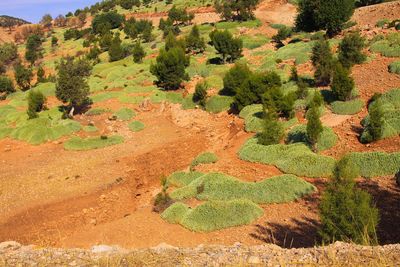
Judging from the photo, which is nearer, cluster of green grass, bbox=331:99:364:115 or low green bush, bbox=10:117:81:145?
cluster of green grass, bbox=331:99:364:115

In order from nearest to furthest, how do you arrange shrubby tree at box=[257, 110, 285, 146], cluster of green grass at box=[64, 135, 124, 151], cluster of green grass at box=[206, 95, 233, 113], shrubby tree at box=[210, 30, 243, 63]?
shrubby tree at box=[257, 110, 285, 146]
cluster of green grass at box=[64, 135, 124, 151]
cluster of green grass at box=[206, 95, 233, 113]
shrubby tree at box=[210, 30, 243, 63]

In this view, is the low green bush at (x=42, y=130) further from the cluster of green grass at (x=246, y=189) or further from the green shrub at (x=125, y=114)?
the cluster of green grass at (x=246, y=189)

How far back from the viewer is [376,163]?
1468 cm

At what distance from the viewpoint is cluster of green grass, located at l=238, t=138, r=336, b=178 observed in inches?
614

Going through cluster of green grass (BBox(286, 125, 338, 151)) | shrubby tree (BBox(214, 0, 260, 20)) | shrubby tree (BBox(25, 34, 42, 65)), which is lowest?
cluster of green grass (BBox(286, 125, 338, 151))

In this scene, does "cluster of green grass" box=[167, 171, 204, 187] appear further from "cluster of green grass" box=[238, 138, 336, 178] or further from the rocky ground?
the rocky ground

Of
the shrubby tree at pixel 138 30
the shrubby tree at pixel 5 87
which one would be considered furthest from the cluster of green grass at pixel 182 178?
the shrubby tree at pixel 138 30

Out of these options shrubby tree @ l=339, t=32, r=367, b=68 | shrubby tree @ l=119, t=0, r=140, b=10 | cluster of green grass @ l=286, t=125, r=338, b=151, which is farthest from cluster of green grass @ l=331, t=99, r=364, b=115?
shrubby tree @ l=119, t=0, r=140, b=10

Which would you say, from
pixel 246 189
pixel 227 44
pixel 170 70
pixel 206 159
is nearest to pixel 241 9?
pixel 227 44

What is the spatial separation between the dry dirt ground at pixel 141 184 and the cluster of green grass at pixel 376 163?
0.48 meters

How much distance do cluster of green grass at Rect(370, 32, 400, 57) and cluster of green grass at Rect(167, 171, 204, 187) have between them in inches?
669

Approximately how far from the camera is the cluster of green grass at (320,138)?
17.8 m

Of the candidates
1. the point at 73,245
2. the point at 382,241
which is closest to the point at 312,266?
the point at 382,241

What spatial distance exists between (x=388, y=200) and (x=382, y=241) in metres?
2.61
